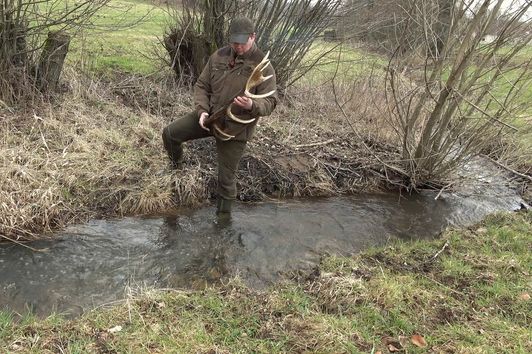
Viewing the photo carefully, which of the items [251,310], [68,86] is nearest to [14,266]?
[251,310]

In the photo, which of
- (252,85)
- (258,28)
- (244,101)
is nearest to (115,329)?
(244,101)

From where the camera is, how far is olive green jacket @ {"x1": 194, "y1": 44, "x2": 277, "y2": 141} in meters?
4.96

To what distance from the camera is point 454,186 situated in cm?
806

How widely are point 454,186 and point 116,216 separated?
18.3 feet

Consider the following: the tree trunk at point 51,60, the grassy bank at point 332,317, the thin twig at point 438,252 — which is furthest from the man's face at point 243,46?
the tree trunk at point 51,60

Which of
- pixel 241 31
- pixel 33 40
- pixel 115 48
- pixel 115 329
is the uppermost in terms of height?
pixel 241 31

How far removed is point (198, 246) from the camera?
5.46 meters

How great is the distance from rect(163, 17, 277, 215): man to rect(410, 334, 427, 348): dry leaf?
256cm

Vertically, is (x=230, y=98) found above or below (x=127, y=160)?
above

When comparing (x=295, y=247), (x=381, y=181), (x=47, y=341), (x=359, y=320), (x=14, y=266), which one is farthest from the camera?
(x=381, y=181)

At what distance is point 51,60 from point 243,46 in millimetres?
4166

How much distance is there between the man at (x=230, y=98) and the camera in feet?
15.8

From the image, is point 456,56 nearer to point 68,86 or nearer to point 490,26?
point 490,26

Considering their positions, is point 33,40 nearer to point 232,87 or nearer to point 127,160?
point 127,160
